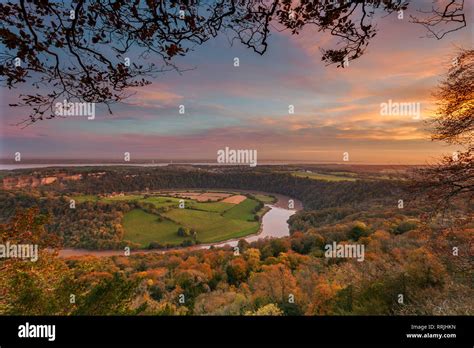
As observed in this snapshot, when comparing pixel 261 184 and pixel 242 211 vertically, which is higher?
pixel 261 184

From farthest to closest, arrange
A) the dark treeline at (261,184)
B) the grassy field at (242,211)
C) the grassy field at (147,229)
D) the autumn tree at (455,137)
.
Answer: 1. the grassy field at (242,211)
2. the dark treeline at (261,184)
3. the grassy field at (147,229)
4. the autumn tree at (455,137)

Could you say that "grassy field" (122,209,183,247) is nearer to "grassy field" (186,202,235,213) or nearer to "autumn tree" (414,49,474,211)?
"grassy field" (186,202,235,213)

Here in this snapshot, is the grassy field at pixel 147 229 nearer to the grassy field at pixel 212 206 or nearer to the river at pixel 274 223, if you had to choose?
the river at pixel 274 223

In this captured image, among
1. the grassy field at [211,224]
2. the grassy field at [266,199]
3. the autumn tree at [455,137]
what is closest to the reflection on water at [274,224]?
the grassy field at [266,199]

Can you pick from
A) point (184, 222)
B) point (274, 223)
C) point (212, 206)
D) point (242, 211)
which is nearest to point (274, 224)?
point (274, 223)

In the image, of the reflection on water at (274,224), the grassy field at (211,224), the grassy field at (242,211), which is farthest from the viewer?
the grassy field at (242,211)

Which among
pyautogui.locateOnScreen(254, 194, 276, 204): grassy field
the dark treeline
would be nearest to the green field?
pyautogui.locateOnScreen(254, 194, 276, 204): grassy field

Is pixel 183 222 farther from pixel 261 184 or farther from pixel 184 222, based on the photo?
pixel 261 184

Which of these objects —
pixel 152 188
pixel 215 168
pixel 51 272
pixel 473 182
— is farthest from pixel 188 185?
pixel 473 182
